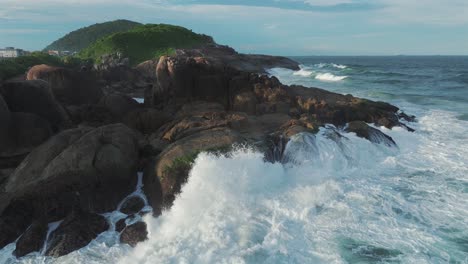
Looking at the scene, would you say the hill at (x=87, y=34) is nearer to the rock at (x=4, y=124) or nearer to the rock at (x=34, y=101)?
the rock at (x=34, y=101)

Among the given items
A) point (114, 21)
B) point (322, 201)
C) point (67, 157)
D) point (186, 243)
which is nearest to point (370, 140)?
point (322, 201)

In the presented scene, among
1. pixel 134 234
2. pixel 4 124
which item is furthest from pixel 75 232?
pixel 4 124

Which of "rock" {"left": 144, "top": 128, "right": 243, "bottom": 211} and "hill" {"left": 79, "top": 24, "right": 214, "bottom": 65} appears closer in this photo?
"rock" {"left": 144, "top": 128, "right": 243, "bottom": 211}

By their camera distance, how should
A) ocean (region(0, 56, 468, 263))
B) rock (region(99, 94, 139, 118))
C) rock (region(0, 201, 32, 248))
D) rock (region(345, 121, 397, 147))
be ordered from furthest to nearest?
rock (region(99, 94, 139, 118)) → rock (region(345, 121, 397, 147)) → rock (region(0, 201, 32, 248)) → ocean (region(0, 56, 468, 263))

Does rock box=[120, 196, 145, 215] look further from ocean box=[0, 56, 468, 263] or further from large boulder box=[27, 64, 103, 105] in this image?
large boulder box=[27, 64, 103, 105]

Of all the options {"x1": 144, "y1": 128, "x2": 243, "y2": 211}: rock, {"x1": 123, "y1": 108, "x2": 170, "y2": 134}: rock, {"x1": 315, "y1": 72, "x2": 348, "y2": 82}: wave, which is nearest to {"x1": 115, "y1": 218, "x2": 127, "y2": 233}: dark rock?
{"x1": 144, "y1": 128, "x2": 243, "y2": 211}: rock

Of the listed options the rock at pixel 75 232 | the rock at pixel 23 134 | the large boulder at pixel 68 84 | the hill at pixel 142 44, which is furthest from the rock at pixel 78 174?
the hill at pixel 142 44
